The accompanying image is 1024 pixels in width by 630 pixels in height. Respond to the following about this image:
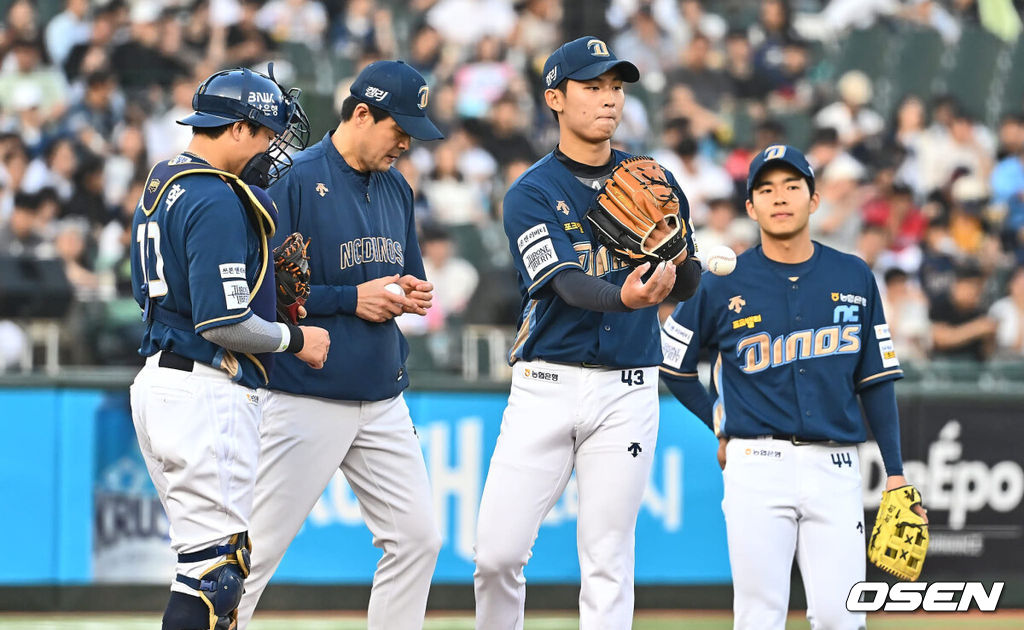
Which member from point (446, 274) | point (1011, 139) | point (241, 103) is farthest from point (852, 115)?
point (241, 103)

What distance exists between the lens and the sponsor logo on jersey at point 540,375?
5.40 m

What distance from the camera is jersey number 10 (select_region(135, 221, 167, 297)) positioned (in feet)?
15.6

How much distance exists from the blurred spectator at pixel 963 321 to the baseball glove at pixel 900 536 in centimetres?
579

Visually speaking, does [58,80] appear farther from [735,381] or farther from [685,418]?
[735,381]

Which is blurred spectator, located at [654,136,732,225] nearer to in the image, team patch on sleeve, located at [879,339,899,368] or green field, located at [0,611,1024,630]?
green field, located at [0,611,1024,630]

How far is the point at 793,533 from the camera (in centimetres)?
540

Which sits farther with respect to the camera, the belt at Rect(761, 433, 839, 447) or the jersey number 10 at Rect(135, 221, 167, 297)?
the belt at Rect(761, 433, 839, 447)

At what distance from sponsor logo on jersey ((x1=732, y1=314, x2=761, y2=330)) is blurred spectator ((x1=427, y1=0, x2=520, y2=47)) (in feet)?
33.9

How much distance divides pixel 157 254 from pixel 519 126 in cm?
979

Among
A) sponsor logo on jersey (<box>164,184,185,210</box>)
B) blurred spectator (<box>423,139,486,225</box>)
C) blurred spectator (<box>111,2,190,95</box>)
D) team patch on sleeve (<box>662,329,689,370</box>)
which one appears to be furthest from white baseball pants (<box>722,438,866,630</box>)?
blurred spectator (<box>111,2,190,95</box>)

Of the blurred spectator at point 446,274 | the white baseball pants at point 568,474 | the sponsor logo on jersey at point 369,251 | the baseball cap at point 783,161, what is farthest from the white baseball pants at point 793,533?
the blurred spectator at point 446,274

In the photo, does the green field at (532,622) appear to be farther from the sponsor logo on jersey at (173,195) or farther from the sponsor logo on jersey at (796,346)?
the sponsor logo on jersey at (173,195)

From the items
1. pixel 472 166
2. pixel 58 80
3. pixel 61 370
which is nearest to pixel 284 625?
pixel 61 370

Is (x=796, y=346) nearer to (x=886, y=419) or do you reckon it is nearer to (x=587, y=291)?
(x=886, y=419)
